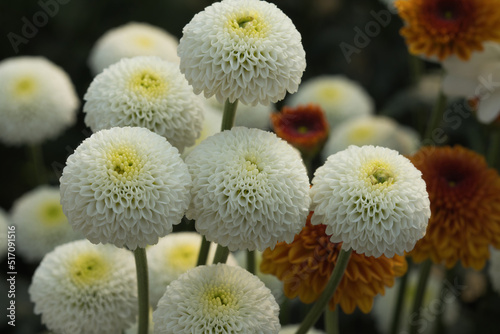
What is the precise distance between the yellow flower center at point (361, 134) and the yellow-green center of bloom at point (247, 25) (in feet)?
1.78

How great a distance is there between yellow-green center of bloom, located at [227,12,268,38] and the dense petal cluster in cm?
40

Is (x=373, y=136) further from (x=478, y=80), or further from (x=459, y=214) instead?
(x=459, y=214)

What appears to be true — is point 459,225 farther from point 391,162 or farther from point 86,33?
point 86,33

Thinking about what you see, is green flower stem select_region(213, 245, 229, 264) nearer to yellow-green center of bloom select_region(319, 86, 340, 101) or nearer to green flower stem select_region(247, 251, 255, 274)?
green flower stem select_region(247, 251, 255, 274)

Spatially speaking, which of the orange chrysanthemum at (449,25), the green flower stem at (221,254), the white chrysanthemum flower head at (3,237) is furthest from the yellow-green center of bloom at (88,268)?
the orange chrysanthemum at (449,25)

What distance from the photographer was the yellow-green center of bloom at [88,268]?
65 cm

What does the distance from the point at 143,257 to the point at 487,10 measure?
559 millimetres

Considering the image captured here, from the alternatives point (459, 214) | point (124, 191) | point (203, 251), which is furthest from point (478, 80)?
point (124, 191)

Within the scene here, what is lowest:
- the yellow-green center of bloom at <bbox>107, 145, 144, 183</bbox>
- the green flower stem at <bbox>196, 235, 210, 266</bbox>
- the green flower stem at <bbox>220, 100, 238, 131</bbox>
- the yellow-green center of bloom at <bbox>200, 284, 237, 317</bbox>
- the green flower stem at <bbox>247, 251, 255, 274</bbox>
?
the green flower stem at <bbox>247, 251, 255, 274</bbox>

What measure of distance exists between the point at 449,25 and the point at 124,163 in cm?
50

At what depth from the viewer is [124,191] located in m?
0.49

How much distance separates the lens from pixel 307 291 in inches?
24.7

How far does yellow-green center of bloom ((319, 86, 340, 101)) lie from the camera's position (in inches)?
47.7

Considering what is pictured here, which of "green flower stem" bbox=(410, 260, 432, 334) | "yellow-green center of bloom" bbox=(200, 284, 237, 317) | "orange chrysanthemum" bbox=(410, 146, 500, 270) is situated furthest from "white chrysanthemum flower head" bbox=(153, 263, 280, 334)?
"green flower stem" bbox=(410, 260, 432, 334)
